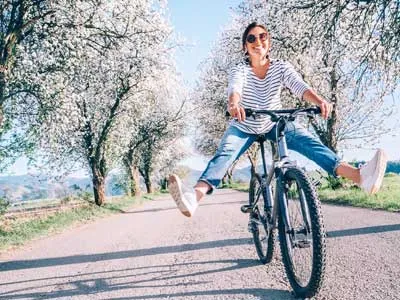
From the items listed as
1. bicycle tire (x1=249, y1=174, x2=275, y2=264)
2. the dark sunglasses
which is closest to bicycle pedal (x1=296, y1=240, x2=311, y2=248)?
bicycle tire (x1=249, y1=174, x2=275, y2=264)

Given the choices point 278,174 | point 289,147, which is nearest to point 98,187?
point 289,147

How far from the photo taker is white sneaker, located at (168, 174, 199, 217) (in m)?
3.70

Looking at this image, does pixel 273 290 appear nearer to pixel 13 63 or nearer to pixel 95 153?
pixel 13 63

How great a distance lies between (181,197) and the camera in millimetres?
3691

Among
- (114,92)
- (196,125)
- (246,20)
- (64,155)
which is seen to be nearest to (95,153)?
(64,155)

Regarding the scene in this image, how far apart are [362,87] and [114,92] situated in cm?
1511

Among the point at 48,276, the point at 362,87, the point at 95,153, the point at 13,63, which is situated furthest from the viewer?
the point at 95,153

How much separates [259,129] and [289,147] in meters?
0.37

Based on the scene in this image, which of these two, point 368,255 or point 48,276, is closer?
point 368,255

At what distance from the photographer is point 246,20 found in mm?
25734

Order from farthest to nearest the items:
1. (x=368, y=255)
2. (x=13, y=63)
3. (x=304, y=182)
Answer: (x=13, y=63) < (x=368, y=255) < (x=304, y=182)

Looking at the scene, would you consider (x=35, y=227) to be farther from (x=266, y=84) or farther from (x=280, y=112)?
(x=280, y=112)

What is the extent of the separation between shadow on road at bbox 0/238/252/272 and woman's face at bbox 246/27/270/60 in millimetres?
3202

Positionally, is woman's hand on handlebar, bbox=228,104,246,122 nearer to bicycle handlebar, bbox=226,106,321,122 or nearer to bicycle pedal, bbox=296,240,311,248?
bicycle handlebar, bbox=226,106,321,122
